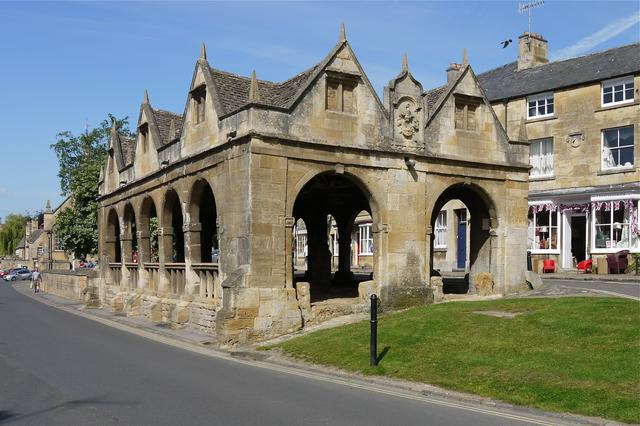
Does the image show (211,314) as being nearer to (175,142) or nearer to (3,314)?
(175,142)

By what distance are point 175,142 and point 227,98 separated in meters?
3.61

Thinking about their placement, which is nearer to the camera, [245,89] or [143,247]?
[245,89]

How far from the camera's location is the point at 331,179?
79.3 feet

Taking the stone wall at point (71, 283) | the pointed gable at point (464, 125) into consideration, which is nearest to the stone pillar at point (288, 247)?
the pointed gable at point (464, 125)

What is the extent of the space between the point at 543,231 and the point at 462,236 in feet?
16.4

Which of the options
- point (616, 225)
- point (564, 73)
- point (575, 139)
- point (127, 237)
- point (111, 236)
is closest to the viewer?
point (127, 237)

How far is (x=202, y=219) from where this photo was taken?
97.3ft

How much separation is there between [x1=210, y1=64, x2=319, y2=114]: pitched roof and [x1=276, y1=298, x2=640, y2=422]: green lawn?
676 centimetres

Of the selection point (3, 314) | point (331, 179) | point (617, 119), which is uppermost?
point (617, 119)

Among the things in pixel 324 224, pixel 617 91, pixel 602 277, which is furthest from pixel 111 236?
pixel 617 91

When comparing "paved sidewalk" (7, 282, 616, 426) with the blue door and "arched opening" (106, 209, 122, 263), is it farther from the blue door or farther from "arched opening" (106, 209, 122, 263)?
the blue door

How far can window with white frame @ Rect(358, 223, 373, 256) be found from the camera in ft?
178

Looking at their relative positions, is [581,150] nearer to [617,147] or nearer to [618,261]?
[617,147]

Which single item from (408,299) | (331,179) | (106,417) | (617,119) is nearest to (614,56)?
(617,119)
